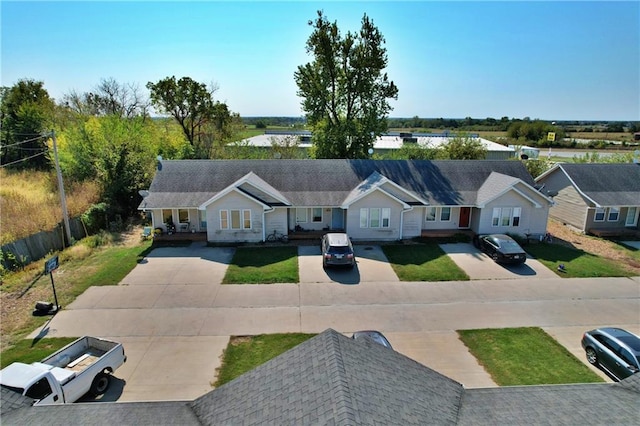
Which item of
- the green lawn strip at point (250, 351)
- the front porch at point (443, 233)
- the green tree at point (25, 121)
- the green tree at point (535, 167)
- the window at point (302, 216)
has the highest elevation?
the green tree at point (25, 121)

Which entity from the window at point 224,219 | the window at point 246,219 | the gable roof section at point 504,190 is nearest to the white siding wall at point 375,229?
the gable roof section at point 504,190

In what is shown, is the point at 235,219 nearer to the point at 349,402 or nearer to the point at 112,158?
the point at 112,158

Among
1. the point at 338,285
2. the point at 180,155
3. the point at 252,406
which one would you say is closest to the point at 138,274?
the point at 338,285

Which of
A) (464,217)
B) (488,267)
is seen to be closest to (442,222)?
(464,217)

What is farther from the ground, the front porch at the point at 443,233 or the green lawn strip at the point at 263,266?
the front porch at the point at 443,233

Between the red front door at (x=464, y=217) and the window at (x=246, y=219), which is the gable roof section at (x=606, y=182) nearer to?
the red front door at (x=464, y=217)

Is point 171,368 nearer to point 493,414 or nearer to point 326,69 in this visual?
point 493,414
